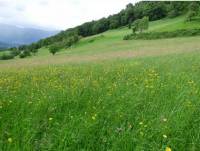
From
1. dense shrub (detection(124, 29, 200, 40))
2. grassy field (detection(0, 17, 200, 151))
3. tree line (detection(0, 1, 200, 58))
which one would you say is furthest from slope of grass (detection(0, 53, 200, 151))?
tree line (detection(0, 1, 200, 58))

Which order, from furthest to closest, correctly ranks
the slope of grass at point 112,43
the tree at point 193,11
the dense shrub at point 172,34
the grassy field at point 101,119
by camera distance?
the tree at point 193,11 < the dense shrub at point 172,34 < the slope of grass at point 112,43 < the grassy field at point 101,119

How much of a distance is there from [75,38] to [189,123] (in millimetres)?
80190

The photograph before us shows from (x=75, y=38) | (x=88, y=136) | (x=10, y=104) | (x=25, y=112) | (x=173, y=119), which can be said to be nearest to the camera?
(x=88, y=136)

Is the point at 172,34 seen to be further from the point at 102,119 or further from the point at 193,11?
the point at 102,119

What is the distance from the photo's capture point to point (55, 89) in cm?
609

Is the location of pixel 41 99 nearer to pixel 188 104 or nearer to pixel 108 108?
pixel 108 108

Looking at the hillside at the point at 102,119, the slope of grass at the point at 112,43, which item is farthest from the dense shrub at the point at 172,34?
the hillside at the point at 102,119

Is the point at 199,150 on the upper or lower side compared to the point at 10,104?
lower

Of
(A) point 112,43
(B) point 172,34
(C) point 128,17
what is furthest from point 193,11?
(C) point 128,17

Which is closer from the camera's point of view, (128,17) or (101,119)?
(101,119)

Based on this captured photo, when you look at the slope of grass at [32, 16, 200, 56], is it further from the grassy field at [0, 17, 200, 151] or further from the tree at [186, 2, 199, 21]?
the grassy field at [0, 17, 200, 151]

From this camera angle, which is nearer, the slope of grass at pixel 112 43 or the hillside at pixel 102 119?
the hillside at pixel 102 119

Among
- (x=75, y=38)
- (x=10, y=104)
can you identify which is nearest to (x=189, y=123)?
(x=10, y=104)

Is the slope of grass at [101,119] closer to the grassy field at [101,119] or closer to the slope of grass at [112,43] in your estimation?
the grassy field at [101,119]
